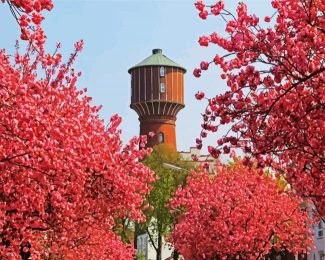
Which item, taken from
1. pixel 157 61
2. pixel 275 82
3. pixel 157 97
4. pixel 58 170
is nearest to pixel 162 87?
pixel 157 97

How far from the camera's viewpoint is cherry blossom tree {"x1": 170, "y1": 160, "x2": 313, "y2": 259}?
29531mm

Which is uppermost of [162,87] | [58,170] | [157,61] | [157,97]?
[157,61]

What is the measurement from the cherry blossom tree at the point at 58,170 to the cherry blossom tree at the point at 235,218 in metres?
7.43

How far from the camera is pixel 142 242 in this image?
1745 inches

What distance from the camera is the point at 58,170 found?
52.4 ft

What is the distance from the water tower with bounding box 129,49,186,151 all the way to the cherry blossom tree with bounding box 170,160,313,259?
55430mm

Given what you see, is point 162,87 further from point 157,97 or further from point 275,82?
point 275,82

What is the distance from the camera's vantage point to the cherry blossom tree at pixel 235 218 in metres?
29.5

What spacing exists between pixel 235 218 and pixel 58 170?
1508 cm

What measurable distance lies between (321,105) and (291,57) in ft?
3.15

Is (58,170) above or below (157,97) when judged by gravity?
below

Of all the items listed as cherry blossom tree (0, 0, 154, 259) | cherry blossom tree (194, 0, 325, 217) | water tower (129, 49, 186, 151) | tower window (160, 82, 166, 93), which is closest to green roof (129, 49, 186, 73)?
water tower (129, 49, 186, 151)

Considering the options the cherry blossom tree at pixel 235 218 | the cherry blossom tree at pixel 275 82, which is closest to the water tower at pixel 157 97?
the cherry blossom tree at pixel 235 218

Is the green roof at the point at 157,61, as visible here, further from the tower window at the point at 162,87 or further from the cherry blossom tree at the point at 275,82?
the cherry blossom tree at the point at 275,82
